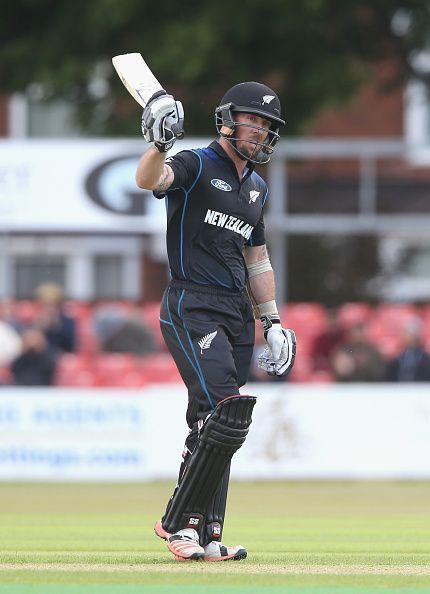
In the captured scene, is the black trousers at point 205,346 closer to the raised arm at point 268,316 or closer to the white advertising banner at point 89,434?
the raised arm at point 268,316

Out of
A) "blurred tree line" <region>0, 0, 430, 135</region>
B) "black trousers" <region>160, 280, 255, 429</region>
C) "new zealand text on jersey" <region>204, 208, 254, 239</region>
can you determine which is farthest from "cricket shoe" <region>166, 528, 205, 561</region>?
"blurred tree line" <region>0, 0, 430, 135</region>

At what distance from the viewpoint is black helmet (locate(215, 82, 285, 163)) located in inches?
264

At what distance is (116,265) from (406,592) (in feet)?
51.5

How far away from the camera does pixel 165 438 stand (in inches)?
575

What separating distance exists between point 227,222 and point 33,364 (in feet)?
28.7

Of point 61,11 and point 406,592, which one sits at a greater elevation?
point 61,11

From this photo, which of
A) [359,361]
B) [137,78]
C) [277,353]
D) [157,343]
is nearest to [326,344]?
[359,361]

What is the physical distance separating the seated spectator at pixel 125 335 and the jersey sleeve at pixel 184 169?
961 cm

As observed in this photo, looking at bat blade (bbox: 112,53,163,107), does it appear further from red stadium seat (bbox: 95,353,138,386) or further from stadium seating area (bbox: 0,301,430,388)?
red stadium seat (bbox: 95,353,138,386)

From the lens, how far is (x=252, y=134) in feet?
22.0

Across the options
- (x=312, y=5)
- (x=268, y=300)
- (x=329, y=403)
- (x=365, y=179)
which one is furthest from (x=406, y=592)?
(x=312, y=5)

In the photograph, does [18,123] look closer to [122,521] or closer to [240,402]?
[122,521]

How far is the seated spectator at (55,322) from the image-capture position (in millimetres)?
15664

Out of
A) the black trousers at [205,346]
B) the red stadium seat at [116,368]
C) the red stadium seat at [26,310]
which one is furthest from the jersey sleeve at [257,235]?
the red stadium seat at [26,310]
